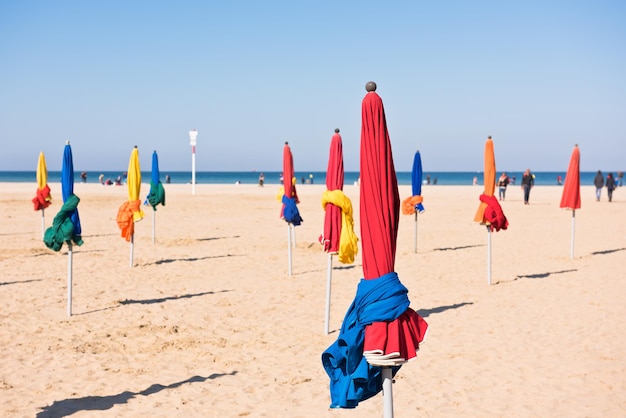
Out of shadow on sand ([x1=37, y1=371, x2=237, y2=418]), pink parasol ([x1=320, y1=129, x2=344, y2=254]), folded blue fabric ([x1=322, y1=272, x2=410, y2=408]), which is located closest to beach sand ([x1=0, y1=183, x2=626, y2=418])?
shadow on sand ([x1=37, y1=371, x2=237, y2=418])

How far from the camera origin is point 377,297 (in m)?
3.66

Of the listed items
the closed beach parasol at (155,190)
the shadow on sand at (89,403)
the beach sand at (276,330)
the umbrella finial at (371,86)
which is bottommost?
the shadow on sand at (89,403)

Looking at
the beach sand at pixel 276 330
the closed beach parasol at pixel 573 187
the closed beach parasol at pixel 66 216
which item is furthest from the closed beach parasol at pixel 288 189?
the closed beach parasol at pixel 573 187

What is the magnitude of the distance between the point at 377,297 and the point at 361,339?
326 mm

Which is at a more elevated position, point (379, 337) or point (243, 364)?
point (379, 337)

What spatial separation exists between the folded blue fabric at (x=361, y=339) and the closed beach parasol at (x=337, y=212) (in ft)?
15.9

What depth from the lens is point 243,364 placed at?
795 cm

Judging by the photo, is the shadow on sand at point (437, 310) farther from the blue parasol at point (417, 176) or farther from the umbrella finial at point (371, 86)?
the umbrella finial at point (371, 86)

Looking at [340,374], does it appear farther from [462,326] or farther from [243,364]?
[462,326]

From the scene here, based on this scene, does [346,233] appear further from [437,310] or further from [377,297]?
[377,297]

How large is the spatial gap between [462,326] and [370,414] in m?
3.83

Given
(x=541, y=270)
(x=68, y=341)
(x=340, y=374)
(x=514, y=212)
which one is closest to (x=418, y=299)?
(x=541, y=270)

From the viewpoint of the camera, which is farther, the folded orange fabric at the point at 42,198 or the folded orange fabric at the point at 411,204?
the folded orange fabric at the point at 42,198

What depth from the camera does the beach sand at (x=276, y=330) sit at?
670 centimetres
